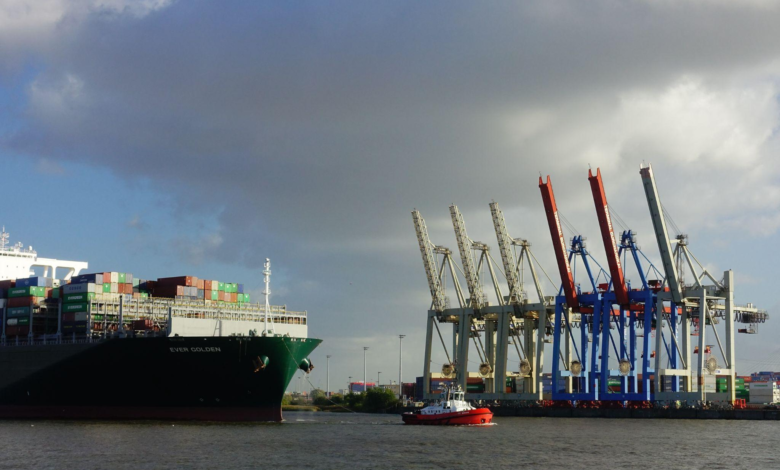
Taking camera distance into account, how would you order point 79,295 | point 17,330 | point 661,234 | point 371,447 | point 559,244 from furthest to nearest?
point 559,244 < point 661,234 < point 17,330 < point 79,295 < point 371,447

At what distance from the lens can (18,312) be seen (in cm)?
7138

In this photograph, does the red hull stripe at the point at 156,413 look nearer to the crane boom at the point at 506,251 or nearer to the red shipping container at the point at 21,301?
the red shipping container at the point at 21,301

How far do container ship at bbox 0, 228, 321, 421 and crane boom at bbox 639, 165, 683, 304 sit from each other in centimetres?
3213

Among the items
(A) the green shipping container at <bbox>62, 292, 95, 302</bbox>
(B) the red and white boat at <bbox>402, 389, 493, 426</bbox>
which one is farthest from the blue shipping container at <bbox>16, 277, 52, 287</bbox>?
(B) the red and white boat at <bbox>402, 389, 493, 426</bbox>

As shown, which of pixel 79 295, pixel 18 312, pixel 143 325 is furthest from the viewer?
pixel 18 312

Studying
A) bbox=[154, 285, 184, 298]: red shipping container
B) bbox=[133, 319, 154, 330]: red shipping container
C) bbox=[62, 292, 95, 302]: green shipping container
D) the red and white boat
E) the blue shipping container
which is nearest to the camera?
bbox=[133, 319, 154, 330]: red shipping container

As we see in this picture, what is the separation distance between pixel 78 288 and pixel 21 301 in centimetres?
535

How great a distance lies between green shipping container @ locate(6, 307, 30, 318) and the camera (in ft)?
232

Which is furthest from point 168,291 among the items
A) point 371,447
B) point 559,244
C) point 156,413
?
point 559,244

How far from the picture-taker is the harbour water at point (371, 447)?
43.1m

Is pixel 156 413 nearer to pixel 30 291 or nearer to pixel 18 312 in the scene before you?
pixel 30 291

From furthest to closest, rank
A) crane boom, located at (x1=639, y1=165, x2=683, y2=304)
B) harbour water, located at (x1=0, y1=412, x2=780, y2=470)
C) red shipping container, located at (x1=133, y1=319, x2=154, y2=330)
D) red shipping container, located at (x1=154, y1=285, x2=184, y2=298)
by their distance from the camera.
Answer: crane boom, located at (x1=639, y1=165, x2=683, y2=304), red shipping container, located at (x1=154, y1=285, x2=184, y2=298), red shipping container, located at (x1=133, y1=319, x2=154, y2=330), harbour water, located at (x1=0, y1=412, x2=780, y2=470)

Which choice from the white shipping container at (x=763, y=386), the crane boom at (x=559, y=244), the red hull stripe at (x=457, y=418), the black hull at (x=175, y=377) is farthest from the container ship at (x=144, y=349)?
the white shipping container at (x=763, y=386)

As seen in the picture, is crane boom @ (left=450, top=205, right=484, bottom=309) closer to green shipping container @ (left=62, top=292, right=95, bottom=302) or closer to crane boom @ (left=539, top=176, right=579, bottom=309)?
crane boom @ (left=539, top=176, right=579, bottom=309)
